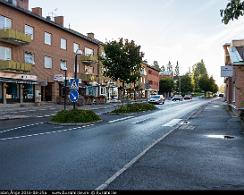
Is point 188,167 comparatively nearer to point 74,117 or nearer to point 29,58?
point 74,117

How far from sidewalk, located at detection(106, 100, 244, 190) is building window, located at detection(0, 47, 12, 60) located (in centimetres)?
2691

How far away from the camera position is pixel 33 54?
4103 centimetres

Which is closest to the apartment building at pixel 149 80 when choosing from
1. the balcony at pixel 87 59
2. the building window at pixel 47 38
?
the balcony at pixel 87 59

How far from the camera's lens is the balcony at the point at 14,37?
34719 millimetres

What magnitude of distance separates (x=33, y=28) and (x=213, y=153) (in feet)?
116

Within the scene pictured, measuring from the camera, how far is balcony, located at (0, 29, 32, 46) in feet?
114

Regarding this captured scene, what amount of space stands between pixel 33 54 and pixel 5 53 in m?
5.24

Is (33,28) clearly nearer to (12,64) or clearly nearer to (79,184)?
(12,64)

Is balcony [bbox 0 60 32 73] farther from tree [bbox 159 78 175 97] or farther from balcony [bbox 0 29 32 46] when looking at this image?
tree [bbox 159 78 175 97]

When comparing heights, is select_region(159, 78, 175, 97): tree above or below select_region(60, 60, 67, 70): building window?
below

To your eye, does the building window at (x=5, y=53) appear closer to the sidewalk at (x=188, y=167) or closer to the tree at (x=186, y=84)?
the sidewalk at (x=188, y=167)

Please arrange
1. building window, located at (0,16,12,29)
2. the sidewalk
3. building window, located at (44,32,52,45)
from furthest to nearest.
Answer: building window, located at (44,32,52,45), building window, located at (0,16,12,29), the sidewalk

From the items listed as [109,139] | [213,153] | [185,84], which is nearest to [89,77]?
[109,139]

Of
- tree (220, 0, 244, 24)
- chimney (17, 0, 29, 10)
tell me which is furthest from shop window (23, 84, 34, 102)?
tree (220, 0, 244, 24)
